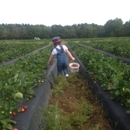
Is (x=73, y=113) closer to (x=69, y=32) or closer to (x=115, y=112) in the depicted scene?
(x=115, y=112)

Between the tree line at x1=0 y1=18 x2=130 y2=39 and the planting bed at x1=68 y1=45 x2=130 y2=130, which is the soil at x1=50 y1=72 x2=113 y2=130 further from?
the tree line at x1=0 y1=18 x2=130 y2=39

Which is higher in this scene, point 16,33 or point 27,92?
point 16,33

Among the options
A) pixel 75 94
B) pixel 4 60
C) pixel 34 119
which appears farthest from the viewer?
pixel 4 60

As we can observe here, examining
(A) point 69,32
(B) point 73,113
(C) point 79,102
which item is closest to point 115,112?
(B) point 73,113

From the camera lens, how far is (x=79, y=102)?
419cm

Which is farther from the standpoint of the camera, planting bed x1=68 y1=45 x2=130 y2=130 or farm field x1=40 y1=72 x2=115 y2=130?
farm field x1=40 y1=72 x2=115 y2=130

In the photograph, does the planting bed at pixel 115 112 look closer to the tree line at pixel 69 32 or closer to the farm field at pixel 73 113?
the farm field at pixel 73 113

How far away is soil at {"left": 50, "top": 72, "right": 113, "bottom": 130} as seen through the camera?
306cm

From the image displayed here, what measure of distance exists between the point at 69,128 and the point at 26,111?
76 cm

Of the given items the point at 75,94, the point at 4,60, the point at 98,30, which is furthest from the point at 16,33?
the point at 75,94

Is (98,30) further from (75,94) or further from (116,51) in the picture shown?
(75,94)

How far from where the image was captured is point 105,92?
3838mm

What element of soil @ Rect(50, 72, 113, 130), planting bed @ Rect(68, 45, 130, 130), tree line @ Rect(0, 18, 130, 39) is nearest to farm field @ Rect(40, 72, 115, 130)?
soil @ Rect(50, 72, 113, 130)

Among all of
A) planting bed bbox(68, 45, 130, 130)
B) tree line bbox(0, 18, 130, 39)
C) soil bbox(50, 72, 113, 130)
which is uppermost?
tree line bbox(0, 18, 130, 39)
